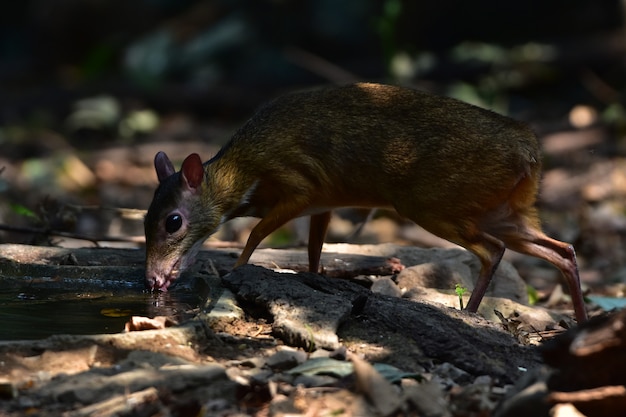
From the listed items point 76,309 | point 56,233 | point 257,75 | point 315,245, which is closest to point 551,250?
point 315,245

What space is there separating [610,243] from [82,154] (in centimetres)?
732

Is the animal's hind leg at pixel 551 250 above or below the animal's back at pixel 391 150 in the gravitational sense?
below

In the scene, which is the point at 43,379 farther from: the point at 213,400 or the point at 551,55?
the point at 551,55

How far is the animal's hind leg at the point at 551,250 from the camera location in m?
6.06

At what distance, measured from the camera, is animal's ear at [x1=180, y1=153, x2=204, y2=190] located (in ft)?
20.2

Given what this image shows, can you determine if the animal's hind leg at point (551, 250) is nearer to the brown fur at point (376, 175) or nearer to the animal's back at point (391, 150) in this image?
the brown fur at point (376, 175)

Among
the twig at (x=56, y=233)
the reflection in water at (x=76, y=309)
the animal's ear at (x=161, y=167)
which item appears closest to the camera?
the reflection in water at (x=76, y=309)

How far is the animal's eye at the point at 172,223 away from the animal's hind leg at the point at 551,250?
6.52ft

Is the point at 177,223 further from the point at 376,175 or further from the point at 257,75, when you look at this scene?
the point at 257,75

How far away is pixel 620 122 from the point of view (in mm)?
13078

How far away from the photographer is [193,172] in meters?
6.26

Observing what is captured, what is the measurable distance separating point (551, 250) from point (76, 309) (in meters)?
2.82

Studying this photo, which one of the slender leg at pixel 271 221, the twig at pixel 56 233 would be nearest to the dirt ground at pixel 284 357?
the slender leg at pixel 271 221

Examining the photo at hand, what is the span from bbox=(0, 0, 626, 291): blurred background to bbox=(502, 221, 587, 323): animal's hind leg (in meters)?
4.71
